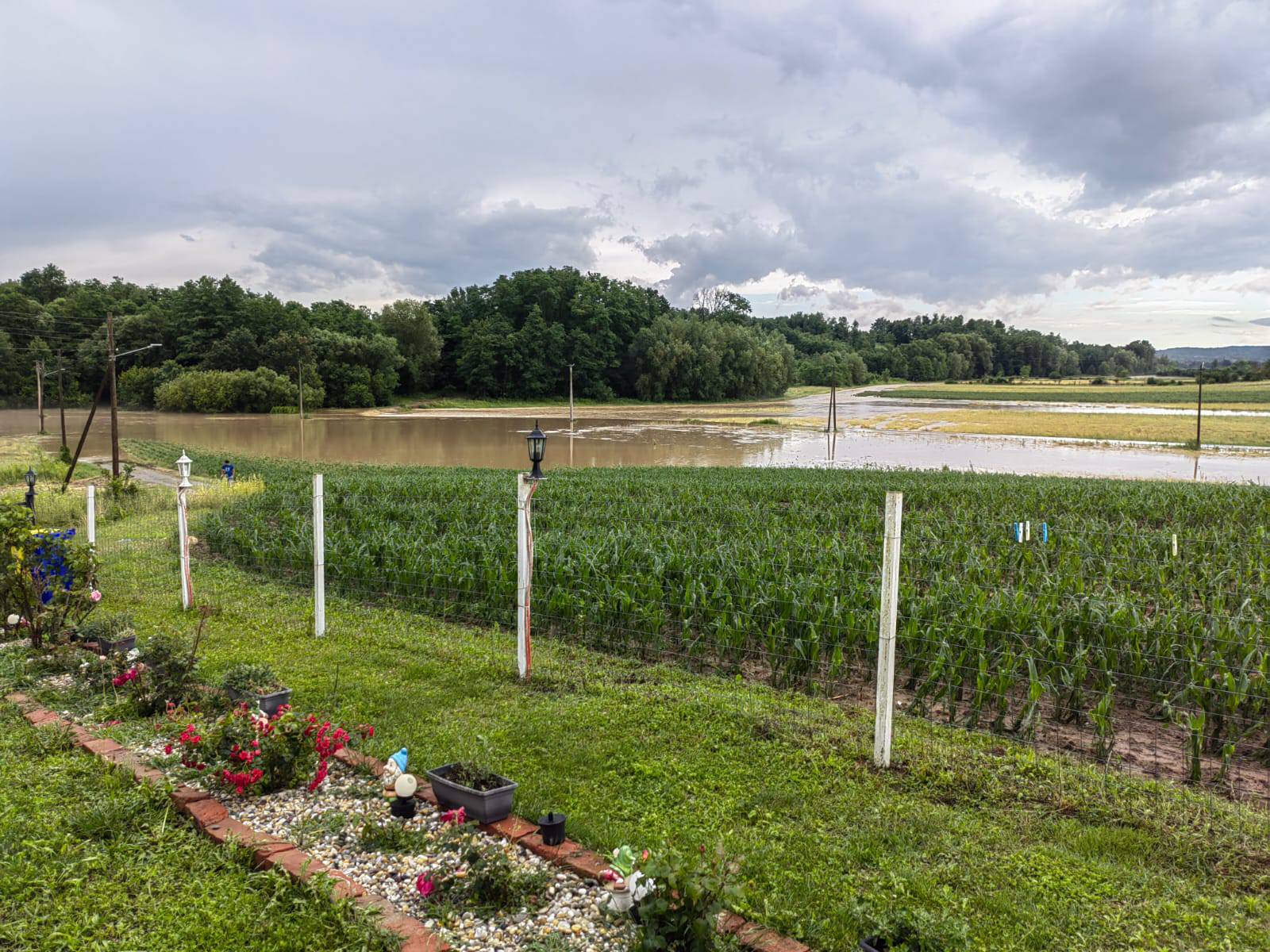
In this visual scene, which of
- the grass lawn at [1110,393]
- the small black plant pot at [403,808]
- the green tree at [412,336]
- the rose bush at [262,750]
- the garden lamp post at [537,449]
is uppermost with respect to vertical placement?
the green tree at [412,336]

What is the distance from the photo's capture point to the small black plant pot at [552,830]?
3598 mm

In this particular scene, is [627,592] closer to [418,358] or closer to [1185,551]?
[1185,551]

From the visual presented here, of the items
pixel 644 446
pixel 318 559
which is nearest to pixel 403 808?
pixel 318 559

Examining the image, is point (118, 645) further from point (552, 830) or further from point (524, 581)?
point (552, 830)

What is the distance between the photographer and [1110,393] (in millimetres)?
109812

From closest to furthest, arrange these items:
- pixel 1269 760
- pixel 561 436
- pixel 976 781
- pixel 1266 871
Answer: pixel 1266 871, pixel 976 781, pixel 1269 760, pixel 561 436

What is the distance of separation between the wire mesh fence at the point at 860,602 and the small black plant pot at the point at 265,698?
1755 millimetres

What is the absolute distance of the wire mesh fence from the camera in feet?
18.2

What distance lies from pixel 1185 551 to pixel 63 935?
34.3ft

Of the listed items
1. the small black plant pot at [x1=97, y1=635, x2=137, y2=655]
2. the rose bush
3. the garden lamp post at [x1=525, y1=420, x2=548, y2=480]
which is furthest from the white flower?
the small black plant pot at [x1=97, y1=635, x2=137, y2=655]

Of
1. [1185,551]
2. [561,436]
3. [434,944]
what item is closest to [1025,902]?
[434,944]

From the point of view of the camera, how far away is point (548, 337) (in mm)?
96938

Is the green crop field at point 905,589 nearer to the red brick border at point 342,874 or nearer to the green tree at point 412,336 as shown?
the red brick border at point 342,874

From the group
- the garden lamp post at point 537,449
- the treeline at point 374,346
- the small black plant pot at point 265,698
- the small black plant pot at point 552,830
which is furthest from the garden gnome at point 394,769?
the treeline at point 374,346
